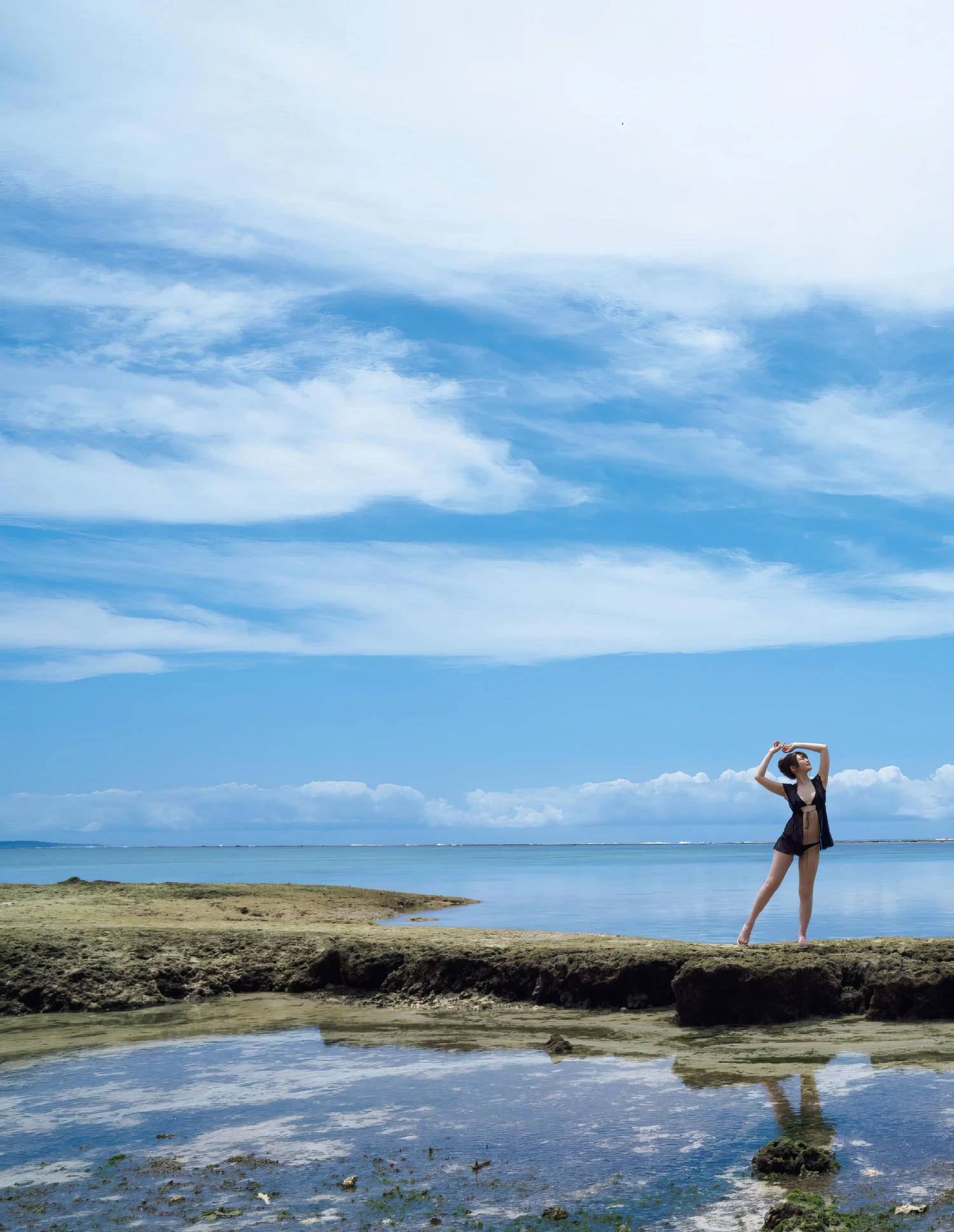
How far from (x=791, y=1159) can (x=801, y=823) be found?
16.4 feet

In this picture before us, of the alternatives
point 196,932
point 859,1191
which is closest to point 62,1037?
point 196,932

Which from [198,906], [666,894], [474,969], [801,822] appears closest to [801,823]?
[801,822]

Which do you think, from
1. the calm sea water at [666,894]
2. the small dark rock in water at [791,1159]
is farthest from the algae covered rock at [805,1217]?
the calm sea water at [666,894]

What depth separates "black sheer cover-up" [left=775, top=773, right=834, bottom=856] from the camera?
31.7 ft

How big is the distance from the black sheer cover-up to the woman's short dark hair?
10 centimetres

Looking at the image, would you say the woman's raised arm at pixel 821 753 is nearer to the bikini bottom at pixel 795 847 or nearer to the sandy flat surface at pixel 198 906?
the bikini bottom at pixel 795 847

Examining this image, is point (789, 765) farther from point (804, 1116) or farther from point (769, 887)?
point (804, 1116)

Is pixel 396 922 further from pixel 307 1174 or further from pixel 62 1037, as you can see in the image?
pixel 307 1174

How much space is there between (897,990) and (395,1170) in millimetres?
4677

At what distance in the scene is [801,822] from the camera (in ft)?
31.9

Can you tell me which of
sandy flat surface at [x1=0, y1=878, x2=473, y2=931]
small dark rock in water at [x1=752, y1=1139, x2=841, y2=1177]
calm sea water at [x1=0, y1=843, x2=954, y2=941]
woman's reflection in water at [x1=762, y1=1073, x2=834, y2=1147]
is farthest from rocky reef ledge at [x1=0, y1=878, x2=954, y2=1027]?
calm sea water at [x1=0, y1=843, x2=954, y2=941]

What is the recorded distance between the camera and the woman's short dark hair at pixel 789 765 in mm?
9773


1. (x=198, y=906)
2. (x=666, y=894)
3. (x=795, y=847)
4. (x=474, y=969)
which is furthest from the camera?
(x=666, y=894)

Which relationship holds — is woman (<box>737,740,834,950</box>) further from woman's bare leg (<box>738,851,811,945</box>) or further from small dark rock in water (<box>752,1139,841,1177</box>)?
small dark rock in water (<box>752,1139,841,1177</box>)
